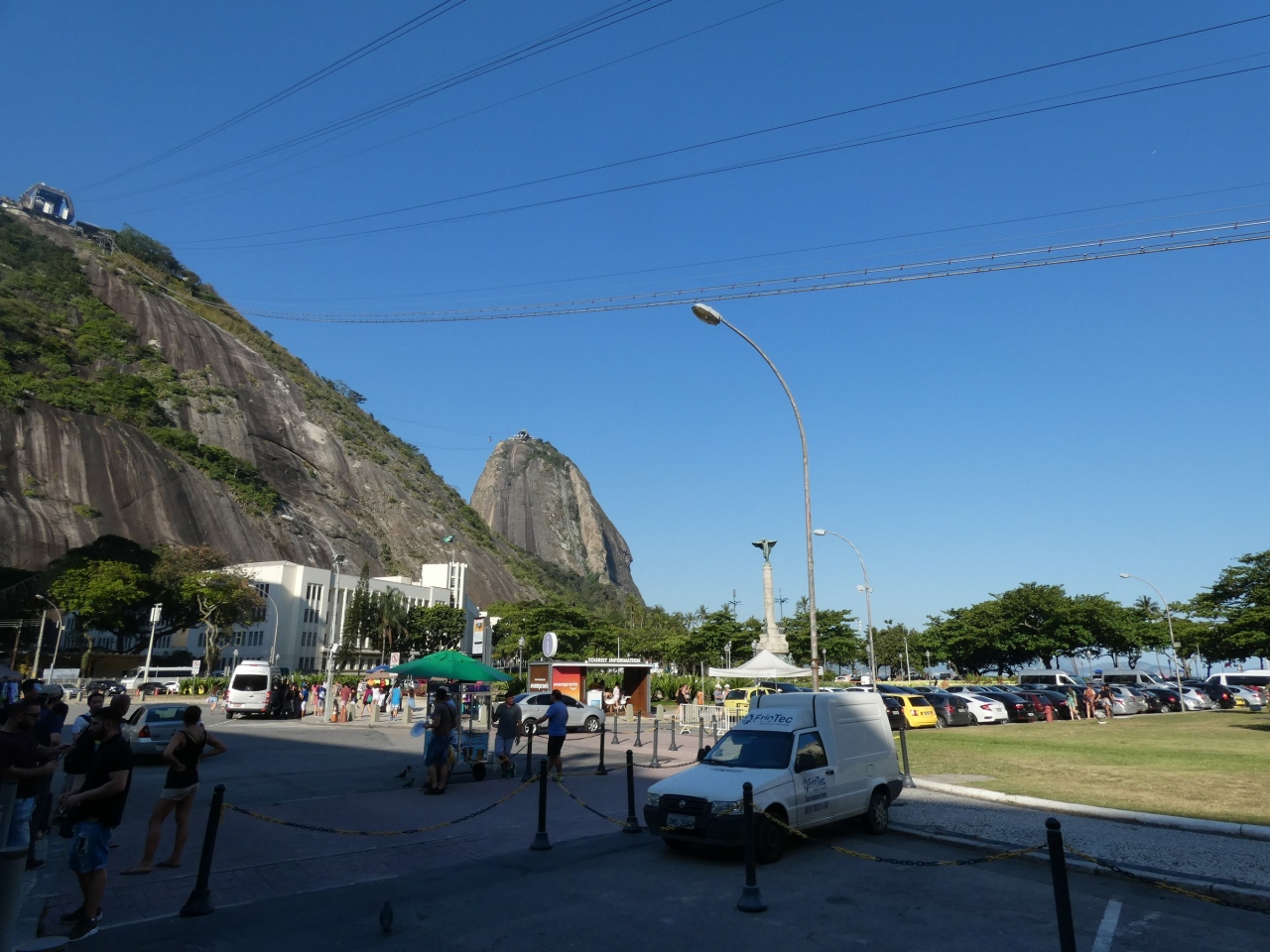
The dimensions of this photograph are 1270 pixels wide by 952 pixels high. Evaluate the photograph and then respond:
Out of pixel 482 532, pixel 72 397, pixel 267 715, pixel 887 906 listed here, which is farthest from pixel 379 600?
pixel 887 906

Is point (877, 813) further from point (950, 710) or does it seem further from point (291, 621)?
point (291, 621)

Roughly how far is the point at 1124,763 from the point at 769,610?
32.6m

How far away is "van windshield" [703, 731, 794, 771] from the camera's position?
978cm

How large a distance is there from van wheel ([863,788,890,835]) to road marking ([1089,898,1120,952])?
3.37m

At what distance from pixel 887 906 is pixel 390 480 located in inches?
4894

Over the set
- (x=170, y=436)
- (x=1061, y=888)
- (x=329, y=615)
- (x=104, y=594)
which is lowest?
(x=1061, y=888)

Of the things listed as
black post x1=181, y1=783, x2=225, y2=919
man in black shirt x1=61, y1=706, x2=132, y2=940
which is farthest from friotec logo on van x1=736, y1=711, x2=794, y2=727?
man in black shirt x1=61, y1=706, x2=132, y2=940

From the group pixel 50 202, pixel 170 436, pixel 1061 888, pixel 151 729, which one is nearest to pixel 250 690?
pixel 151 729

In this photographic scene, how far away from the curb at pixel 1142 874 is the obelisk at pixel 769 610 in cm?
2823

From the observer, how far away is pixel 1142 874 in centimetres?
816

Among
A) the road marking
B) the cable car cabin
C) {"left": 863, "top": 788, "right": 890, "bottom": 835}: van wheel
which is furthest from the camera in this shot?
the cable car cabin

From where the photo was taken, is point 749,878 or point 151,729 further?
point 151,729

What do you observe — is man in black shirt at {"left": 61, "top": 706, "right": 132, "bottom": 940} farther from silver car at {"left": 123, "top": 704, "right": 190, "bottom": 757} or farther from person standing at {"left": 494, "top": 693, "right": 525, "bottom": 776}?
silver car at {"left": 123, "top": 704, "right": 190, "bottom": 757}

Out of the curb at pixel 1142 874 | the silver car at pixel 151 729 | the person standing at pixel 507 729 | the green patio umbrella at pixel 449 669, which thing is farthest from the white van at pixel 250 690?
the curb at pixel 1142 874
